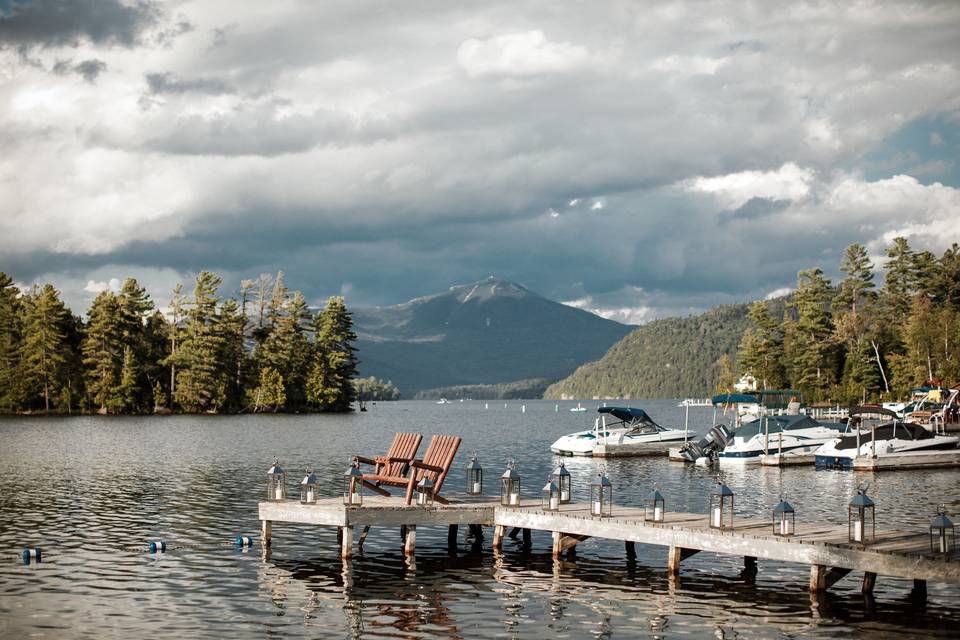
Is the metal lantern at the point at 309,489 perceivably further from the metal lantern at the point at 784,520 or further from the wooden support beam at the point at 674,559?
the metal lantern at the point at 784,520

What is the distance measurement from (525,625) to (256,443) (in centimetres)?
6130

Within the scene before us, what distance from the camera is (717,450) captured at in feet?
212

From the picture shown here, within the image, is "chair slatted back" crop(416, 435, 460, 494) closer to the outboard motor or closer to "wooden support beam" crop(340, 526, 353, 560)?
"wooden support beam" crop(340, 526, 353, 560)

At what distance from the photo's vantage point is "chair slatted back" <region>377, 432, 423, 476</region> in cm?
2942

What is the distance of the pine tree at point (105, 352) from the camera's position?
126m

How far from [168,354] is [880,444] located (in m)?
98.6

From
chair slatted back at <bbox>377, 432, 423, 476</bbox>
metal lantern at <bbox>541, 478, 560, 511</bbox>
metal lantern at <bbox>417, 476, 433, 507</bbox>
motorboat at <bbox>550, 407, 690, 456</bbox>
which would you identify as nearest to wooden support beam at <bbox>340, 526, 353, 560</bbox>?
metal lantern at <bbox>417, 476, 433, 507</bbox>

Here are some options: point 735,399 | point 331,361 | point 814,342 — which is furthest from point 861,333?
point 331,361

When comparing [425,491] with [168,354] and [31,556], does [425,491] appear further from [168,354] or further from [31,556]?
[168,354]

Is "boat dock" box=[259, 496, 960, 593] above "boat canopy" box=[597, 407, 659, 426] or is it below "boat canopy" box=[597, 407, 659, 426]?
below

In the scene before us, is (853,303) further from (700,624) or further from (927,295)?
(700,624)

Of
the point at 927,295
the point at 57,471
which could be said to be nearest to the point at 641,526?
the point at 57,471

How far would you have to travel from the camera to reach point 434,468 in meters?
28.2

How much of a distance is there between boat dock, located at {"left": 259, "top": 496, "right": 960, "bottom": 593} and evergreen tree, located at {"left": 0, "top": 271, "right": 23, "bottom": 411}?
10424 cm
